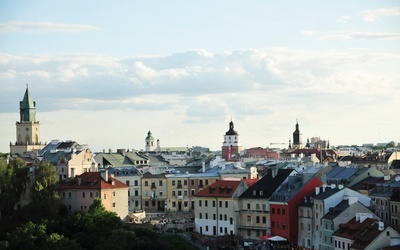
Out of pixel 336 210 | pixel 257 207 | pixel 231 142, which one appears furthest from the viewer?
pixel 231 142

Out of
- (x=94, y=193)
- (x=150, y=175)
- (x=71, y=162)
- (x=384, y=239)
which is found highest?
(x=71, y=162)

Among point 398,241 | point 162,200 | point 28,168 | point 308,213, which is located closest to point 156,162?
point 162,200

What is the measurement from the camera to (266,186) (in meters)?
86.3

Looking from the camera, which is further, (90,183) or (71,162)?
(71,162)

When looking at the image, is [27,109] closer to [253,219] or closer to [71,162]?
[71,162]

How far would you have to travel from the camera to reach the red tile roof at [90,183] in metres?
94.5

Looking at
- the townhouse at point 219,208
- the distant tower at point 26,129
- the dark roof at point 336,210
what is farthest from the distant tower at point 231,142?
the dark roof at point 336,210

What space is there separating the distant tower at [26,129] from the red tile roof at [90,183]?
61.7 meters

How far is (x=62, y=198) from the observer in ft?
315

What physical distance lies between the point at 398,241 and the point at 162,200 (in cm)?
5100

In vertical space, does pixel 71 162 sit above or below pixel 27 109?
below

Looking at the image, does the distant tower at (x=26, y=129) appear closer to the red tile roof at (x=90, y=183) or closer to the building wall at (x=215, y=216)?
the red tile roof at (x=90, y=183)

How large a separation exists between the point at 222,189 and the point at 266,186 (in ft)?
18.3

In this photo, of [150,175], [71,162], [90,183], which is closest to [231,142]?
[150,175]
